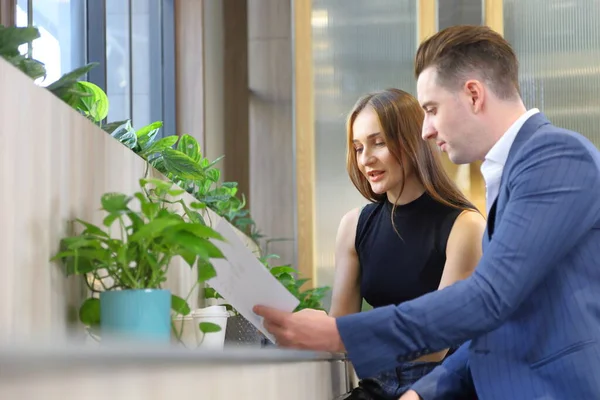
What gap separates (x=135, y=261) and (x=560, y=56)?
4.40m

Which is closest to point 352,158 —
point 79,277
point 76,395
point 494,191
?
point 494,191

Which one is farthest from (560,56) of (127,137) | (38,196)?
(38,196)

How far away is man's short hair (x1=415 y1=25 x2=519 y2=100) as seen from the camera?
67.6 inches

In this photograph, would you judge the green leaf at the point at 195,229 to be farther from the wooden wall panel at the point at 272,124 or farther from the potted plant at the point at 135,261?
the wooden wall panel at the point at 272,124

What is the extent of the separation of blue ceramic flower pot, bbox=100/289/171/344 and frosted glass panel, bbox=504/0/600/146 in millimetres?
4233

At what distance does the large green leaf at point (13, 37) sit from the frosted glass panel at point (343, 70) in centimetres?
397

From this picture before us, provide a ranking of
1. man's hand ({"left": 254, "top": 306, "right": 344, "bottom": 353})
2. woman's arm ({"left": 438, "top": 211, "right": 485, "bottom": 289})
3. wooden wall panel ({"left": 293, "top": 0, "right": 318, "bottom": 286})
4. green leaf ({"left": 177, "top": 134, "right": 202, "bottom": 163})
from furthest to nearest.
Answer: wooden wall panel ({"left": 293, "top": 0, "right": 318, "bottom": 286}) → green leaf ({"left": 177, "top": 134, "right": 202, "bottom": 163}) → woman's arm ({"left": 438, "top": 211, "right": 485, "bottom": 289}) → man's hand ({"left": 254, "top": 306, "right": 344, "bottom": 353})

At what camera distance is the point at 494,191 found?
1.68 metres

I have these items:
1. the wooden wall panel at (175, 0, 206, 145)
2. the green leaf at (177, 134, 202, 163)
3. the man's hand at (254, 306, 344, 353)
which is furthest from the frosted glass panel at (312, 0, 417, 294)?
Answer: the man's hand at (254, 306, 344, 353)

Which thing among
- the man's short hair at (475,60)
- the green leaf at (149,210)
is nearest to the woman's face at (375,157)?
the man's short hair at (475,60)

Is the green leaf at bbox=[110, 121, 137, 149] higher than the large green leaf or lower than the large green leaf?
lower

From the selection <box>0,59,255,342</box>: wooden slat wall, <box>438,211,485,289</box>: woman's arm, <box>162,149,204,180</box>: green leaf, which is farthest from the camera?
<box>438,211,485,289</box>: woman's arm

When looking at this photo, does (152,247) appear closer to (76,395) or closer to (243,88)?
(76,395)

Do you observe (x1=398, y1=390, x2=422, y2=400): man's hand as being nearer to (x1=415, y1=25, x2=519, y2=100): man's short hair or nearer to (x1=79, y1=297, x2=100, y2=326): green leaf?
(x1=415, y1=25, x2=519, y2=100): man's short hair
